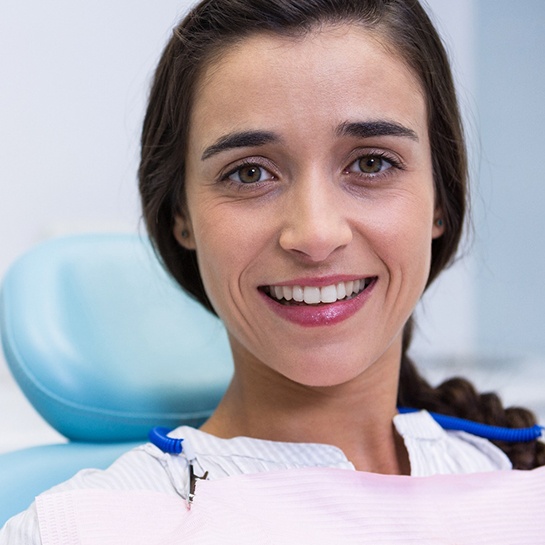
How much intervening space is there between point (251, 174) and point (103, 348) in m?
0.41

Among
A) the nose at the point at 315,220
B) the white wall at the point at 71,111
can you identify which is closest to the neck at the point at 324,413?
the nose at the point at 315,220

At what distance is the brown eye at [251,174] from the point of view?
1029 millimetres

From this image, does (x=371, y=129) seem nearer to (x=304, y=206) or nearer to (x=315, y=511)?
(x=304, y=206)

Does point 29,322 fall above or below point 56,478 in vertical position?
above

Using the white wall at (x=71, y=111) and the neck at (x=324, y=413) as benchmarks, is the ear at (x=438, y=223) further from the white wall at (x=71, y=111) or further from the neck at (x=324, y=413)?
the white wall at (x=71, y=111)

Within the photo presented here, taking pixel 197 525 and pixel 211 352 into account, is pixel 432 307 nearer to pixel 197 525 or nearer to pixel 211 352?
pixel 211 352

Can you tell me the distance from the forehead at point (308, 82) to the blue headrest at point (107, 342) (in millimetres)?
379

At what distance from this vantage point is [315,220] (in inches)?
37.3

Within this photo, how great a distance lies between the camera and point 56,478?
1198mm

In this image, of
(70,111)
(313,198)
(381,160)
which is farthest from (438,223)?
(70,111)

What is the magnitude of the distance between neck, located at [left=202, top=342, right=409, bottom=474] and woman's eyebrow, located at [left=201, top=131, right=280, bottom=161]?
282 mm

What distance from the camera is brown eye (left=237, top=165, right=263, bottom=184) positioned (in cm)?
103

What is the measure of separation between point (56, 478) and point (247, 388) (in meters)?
0.29

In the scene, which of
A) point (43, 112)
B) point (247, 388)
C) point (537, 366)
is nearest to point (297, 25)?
point (247, 388)
